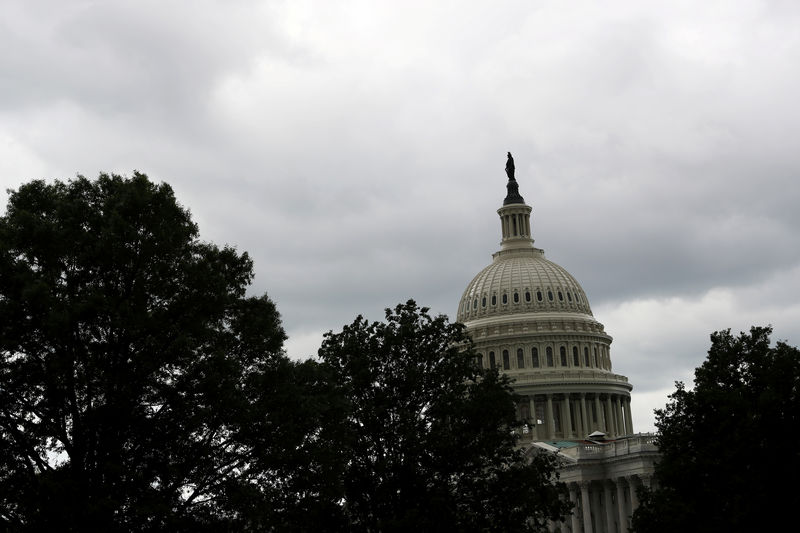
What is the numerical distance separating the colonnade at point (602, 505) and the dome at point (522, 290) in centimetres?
4556

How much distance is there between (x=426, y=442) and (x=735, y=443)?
53.9 ft

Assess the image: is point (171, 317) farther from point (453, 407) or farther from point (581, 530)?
point (581, 530)

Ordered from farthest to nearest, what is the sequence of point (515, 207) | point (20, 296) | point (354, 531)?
point (515, 207) → point (354, 531) → point (20, 296)

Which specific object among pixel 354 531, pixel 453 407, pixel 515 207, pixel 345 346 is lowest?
pixel 354 531

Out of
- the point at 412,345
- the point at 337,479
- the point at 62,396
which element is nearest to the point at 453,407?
the point at 412,345

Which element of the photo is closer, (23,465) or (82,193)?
(23,465)

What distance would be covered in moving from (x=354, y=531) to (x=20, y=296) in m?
17.9

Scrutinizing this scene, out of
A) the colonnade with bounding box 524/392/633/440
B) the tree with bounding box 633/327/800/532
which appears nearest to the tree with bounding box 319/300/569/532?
the tree with bounding box 633/327/800/532

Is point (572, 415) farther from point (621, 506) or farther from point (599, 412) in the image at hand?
point (621, 506)

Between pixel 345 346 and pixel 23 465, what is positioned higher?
pixel 345 346

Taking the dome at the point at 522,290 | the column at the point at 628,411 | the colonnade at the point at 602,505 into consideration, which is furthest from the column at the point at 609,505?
the dome at the point at 522,290

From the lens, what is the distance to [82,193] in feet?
135

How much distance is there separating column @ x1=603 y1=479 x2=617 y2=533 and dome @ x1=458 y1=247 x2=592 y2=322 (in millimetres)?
46304

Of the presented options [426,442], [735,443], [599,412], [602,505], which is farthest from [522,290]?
[426,442]
